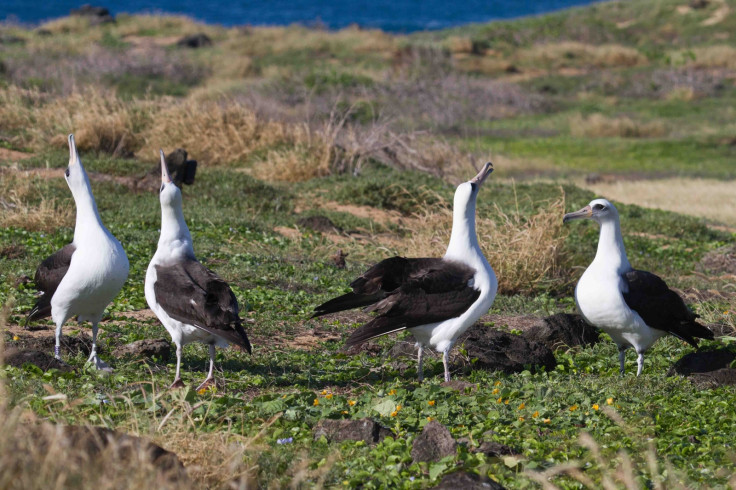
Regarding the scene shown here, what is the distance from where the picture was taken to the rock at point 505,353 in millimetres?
7023

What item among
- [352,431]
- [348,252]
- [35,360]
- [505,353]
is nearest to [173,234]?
[35,360]

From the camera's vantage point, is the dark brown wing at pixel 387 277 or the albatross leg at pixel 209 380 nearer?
the albatross leg at pixel 209 380

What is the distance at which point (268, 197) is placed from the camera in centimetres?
1502

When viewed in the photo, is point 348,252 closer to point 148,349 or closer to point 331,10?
point 148,349

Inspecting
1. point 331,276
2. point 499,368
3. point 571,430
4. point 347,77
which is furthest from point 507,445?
point 347,77

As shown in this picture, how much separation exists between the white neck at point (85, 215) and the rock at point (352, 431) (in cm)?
222

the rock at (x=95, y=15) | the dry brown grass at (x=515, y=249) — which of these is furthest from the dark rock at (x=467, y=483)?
the rock at (x=95, y=15)

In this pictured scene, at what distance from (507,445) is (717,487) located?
1.12 metres

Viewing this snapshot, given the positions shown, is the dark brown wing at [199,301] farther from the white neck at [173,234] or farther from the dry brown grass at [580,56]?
the dry brown grass at [580,56]

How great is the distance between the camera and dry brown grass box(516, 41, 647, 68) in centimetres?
4472

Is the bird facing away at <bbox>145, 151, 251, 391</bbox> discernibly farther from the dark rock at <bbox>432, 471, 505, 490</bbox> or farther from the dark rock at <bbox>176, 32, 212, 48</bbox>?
the dark rock at <bbox>176, 32, 212, 48</bbox>

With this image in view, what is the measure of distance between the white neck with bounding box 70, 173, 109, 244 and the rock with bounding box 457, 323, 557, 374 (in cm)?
286

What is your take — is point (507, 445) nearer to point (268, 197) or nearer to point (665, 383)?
point (665, 383)

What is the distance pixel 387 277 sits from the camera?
6.63 metres
